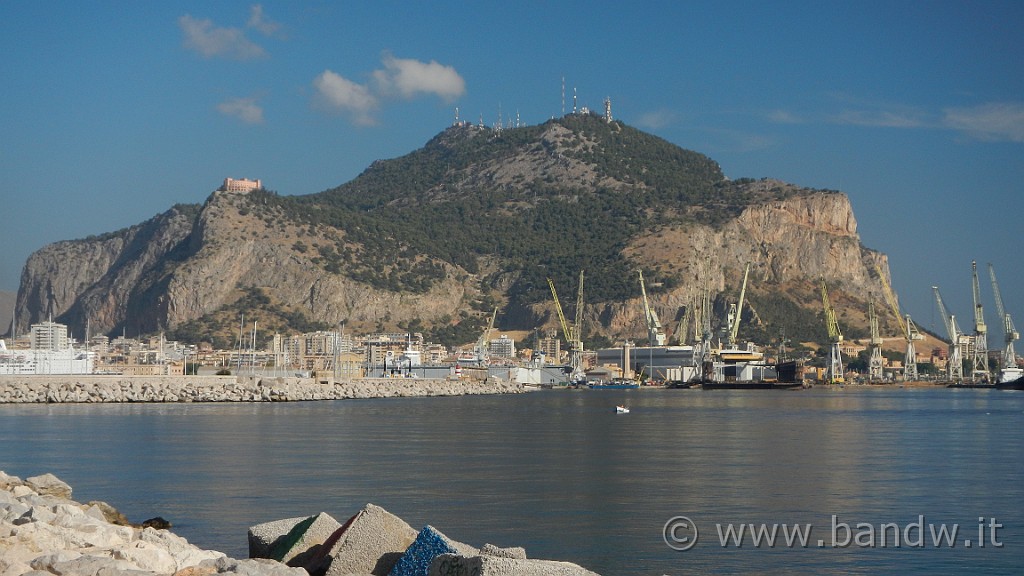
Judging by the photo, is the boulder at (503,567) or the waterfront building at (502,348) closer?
the boulder at (503,567)

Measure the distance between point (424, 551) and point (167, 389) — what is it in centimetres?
7782

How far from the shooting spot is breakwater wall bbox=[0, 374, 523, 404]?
3157 inches

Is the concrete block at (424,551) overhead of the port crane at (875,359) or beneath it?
beneath

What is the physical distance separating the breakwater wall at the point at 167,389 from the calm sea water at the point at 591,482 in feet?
A: 85.7

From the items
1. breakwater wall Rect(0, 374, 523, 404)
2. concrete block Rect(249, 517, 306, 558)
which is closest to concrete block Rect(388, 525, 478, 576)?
concrete block Rect(249, 517, 306, 558)

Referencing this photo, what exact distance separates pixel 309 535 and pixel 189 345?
168m

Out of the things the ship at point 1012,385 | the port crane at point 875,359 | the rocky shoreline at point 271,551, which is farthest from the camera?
the port crane at point 875,359

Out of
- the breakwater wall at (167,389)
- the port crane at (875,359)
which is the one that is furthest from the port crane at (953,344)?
the breakwater wall at (167,389)

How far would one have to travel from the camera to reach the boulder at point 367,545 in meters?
14.2

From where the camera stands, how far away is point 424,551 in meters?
13.2

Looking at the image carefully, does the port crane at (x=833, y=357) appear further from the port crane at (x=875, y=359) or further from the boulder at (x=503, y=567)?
the boulder at (x=503, y=567)

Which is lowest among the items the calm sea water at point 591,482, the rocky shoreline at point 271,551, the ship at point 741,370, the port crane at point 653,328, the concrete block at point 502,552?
the calm sea water at point 591,482

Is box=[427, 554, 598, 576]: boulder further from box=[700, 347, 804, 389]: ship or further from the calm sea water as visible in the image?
box=[700, 347, 804, 389]: ship

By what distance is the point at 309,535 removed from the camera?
607 inches
